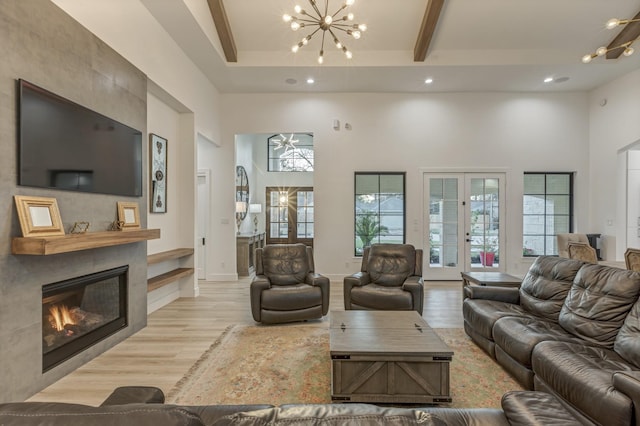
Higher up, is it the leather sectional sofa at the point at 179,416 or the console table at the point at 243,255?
the leather sectional sofa at the point at 179,416

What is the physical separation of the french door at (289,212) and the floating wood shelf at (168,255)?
495 centimetres

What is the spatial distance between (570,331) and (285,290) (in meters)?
2.91

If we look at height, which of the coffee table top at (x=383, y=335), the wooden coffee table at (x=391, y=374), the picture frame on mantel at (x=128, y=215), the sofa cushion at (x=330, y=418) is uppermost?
the picture frame on mantel at (x=128, y=215)

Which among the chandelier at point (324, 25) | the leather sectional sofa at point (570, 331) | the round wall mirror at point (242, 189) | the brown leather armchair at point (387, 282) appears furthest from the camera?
the round wall mirror at point (242, 189)

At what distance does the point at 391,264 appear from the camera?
4.43m

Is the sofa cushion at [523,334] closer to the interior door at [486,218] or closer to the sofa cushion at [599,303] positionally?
the sofa cushion at [599,303]

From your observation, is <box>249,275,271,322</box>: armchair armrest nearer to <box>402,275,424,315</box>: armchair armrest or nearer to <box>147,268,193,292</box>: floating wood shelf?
<box>147,268,193,292</box>: floating wood shelf

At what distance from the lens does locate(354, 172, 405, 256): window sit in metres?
6.75

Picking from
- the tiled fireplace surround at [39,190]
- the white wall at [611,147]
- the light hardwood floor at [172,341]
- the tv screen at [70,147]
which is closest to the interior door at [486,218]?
the light hardwood floor at [172,341]

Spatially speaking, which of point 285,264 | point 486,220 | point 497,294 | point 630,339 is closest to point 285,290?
point 285,264

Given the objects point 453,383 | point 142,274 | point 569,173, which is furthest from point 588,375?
point 569,173

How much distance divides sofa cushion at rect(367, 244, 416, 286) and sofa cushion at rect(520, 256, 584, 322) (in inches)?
54.5

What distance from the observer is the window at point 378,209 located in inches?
266

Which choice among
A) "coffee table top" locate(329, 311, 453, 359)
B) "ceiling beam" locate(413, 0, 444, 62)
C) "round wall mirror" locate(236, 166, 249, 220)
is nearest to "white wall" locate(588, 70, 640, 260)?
"ceiling beam" locate(413, 0, 444, 62)
